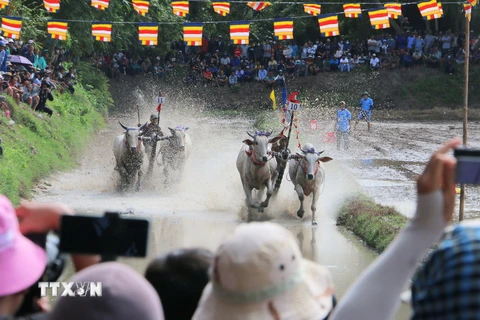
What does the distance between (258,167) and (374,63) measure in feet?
98.8

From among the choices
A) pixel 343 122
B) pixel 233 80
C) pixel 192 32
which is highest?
pixel 192 32

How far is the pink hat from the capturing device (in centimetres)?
293

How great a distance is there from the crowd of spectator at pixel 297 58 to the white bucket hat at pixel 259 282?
142 feet

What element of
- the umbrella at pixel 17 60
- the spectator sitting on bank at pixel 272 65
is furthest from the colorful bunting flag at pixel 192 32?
the spectator sitting on bank at pixel 272 65

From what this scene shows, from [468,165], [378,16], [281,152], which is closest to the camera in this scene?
[468,165]

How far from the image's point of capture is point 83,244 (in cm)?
313

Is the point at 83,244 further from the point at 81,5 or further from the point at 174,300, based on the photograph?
the point at 81,5

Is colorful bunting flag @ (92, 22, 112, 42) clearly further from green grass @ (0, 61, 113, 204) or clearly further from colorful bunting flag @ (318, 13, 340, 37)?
colorful bunting flag @ (318, 13, 340, 37)

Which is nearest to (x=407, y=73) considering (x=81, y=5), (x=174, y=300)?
(x=81, y=5)

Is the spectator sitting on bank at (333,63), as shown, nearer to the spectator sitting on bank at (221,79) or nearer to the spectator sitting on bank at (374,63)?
the spectator sitting on bank at (374,63)

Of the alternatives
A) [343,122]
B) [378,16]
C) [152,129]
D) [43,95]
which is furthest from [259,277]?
[343,122]

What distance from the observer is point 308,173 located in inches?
655

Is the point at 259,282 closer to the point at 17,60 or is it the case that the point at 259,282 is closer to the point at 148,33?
the point at 148,33

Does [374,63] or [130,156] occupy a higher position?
[374,63]
